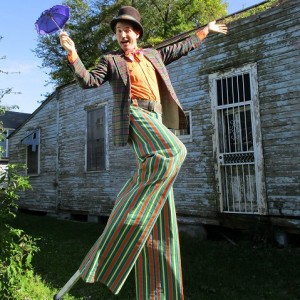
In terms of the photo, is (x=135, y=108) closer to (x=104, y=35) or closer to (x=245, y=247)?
(x=245, y=247)

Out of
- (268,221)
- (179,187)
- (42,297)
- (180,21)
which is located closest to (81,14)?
(180,21)

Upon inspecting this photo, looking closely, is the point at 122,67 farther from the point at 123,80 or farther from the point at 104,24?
the point at 104,24

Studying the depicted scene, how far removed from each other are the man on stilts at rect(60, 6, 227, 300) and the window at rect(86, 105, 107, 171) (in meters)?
7.82

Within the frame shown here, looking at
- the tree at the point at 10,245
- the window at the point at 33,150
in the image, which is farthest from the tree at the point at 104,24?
the tree at the point at 10,245

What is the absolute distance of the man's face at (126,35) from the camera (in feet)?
8.30

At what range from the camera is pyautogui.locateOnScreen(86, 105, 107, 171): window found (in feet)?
34.5

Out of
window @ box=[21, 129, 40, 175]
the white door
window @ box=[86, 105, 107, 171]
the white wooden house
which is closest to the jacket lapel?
the white wooden house

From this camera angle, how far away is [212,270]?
191 inches

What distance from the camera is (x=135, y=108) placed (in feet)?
7.93

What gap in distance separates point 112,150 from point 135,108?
7783 millimetres

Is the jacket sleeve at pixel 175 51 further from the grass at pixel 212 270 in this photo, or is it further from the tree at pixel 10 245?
the grass at pixel 212 270

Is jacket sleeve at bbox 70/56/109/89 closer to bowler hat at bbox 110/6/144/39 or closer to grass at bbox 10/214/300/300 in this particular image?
bowler hat at bbox 110/6/144/39

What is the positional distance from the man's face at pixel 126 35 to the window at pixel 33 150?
11.6 metres

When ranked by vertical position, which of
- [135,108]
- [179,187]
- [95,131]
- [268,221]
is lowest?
[268,221]
